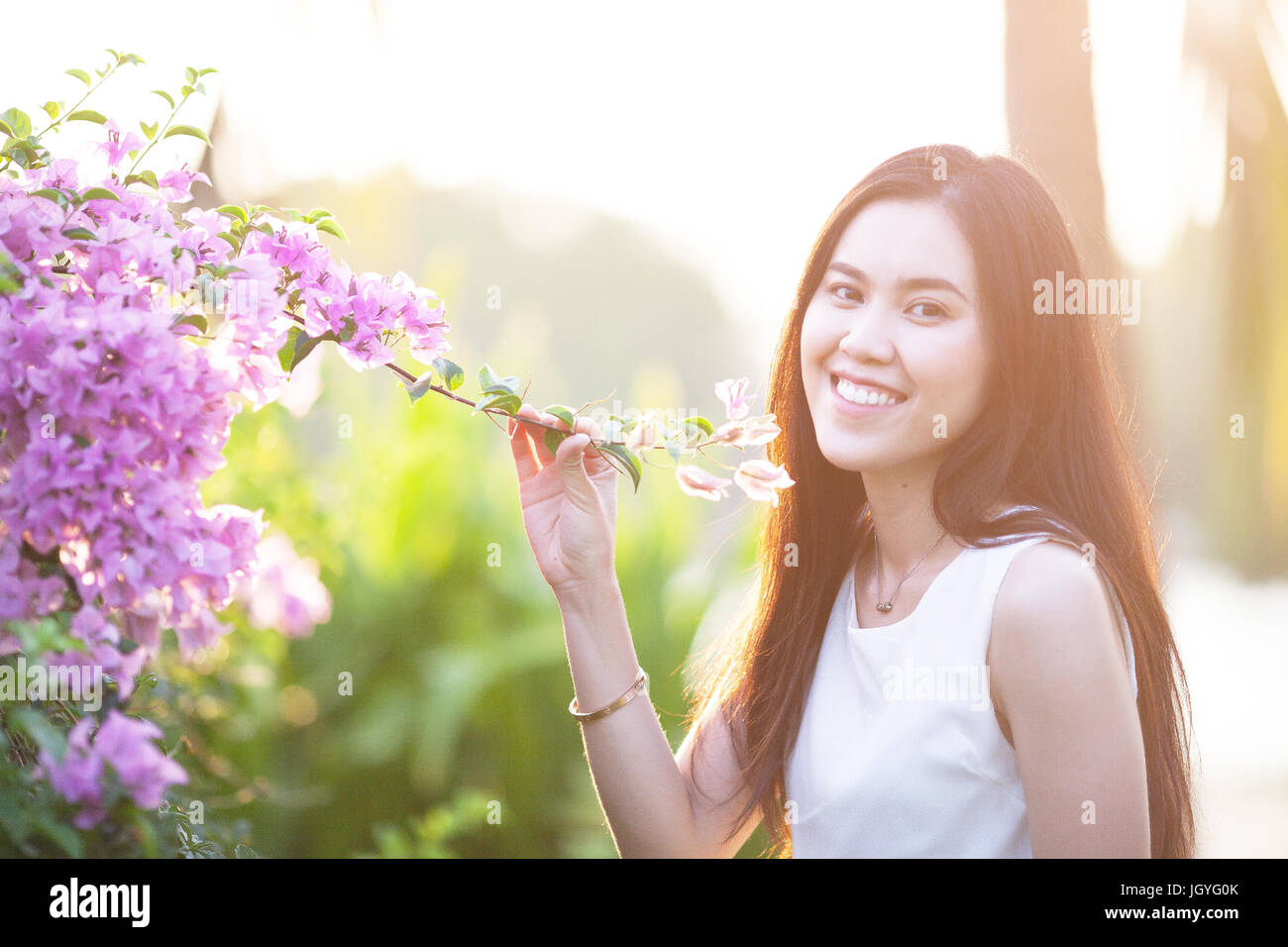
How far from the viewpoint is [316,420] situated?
2256 mm

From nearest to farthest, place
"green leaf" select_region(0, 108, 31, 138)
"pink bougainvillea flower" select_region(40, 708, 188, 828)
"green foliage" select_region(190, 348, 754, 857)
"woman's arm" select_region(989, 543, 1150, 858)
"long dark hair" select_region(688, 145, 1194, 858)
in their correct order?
"pink bougainvillea flower" select_region(40, 708, 188, 828) → "green leaf" select_region(0, 108, 31, 138) → "woman's arm" select_region(989, 543, 1150, 858) → "long dark hair" select_region(688, 145, 1194, 858) → "green foliage" select_region(190, 348, 754, 857)

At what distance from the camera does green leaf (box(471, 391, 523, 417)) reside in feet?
2.48

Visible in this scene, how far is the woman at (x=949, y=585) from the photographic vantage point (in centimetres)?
90

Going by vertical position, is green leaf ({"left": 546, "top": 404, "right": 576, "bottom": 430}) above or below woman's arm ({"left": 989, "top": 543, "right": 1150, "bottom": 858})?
above

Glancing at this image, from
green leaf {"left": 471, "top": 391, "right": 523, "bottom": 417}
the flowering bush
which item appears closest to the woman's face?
the flowering bush

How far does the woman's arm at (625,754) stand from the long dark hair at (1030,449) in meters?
0.07

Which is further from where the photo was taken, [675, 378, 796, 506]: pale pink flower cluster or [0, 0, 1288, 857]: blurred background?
[0, 0, 1288, 857]: blurred background

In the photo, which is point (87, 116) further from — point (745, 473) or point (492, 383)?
point (745, 473)

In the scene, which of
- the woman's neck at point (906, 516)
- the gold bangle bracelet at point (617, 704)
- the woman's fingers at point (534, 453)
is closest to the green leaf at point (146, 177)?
the woman's fingers at point (534, 453)

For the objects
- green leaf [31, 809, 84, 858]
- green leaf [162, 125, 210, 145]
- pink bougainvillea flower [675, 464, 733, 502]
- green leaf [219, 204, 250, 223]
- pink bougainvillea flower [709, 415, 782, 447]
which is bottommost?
green leaf [31, 809, 84, 858]

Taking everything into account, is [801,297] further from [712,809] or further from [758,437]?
[712,809]

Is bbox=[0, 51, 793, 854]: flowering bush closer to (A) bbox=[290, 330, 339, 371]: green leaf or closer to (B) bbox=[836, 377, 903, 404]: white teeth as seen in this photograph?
(A) bbox=[290, 330, 339, 371]: green leaf

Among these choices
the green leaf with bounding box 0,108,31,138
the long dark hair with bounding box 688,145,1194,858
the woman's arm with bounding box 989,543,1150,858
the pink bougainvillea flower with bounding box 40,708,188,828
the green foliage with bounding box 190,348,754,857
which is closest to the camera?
the pink bougainvillea flower with bounding box 40,708,188,828
